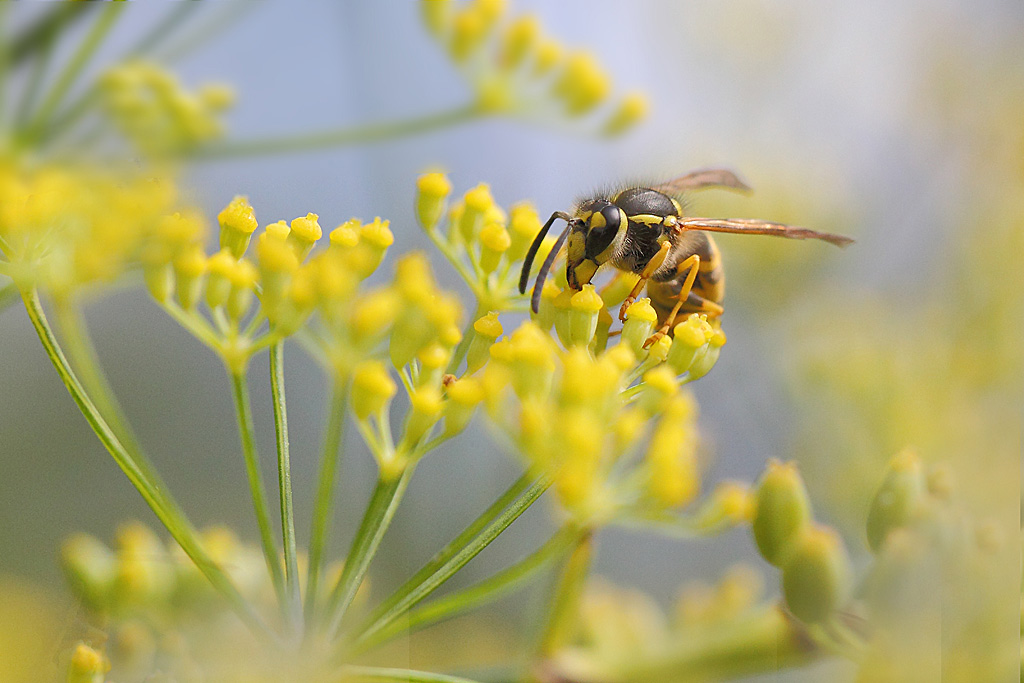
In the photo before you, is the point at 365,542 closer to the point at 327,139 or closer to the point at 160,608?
the point at 160,608

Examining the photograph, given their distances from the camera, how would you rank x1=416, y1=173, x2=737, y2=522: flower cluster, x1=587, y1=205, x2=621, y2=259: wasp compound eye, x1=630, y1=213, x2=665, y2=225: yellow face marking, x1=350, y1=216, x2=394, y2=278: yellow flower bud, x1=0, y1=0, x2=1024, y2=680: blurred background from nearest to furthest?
x1=416, y1=173, x2=737, y2=522: flower cluster
x1=350, y1=216, x2=394, y2=278: yellow flower bud
x1=587, y1=205, x2=621, y2=259: wasp compound eye
x1=630, y1=213, x2=665, y2=225: yellow face marking
x1=0, y1=0, x2=1024, y2=680: blurred background

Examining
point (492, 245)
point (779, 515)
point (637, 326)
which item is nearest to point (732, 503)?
point (779, 515)

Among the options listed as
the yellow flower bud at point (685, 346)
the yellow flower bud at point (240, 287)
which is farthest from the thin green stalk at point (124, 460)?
the yellow flower bud at point (685, 346)

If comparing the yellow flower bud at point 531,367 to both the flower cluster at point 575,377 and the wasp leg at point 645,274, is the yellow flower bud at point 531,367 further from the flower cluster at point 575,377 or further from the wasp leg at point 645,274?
the wasp leg at point 645,274

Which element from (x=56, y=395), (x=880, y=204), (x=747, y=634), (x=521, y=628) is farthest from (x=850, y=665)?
(x=880, y=204)

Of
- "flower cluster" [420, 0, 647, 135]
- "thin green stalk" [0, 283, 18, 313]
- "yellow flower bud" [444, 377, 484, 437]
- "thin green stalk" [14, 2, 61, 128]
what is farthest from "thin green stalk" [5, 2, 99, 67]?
"yellow flower bud" [444, 377, 484, 437]

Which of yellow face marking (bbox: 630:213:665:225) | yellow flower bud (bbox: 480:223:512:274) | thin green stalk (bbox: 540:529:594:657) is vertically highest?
yellow flower bud (bbox: 480:223:512:274)

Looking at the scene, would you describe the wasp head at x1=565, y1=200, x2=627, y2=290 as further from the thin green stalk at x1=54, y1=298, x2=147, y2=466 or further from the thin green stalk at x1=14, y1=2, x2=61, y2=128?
the thin green stalk at x1=14, y1=2, x2=61, y2=128

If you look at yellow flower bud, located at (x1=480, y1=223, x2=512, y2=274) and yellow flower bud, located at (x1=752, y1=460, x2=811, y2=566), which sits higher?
yellow flower bud, located at (x1=480, y1=223, x2=512, y2=274)
